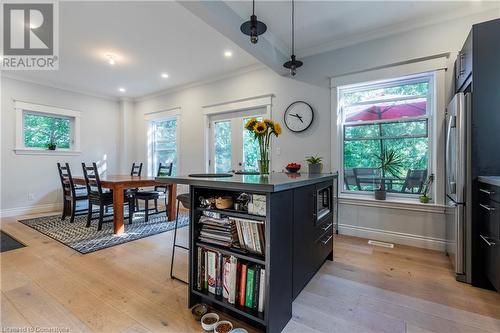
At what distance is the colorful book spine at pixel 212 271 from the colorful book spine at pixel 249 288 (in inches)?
9.5

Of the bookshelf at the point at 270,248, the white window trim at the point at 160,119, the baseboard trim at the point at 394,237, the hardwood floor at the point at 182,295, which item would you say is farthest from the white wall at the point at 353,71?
the bookshelf at the point at 270,248

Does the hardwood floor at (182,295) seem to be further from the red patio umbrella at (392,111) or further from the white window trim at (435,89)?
the red patio umbrella at (392,111)

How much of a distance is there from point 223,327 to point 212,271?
0.31m

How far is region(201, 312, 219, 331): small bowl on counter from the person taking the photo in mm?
1338

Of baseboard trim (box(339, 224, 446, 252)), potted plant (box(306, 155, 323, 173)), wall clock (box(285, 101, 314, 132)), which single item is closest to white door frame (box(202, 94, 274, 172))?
wall clock (box(285, 101, 314, 132))

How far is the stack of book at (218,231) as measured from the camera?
4.67 feet

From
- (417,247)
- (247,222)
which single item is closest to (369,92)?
(417,247)

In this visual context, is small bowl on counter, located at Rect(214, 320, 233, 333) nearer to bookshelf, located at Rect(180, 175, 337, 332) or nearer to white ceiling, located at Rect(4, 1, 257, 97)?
bookshelf, located at Rect(180, 175, 337, 332)

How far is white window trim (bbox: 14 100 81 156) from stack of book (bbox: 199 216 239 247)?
488 cm

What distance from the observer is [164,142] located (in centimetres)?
546

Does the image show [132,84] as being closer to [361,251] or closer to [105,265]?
[105,265]

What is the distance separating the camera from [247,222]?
133 cm

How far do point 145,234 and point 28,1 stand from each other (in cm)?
288

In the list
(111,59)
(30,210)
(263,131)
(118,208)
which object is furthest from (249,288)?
(30,210)
